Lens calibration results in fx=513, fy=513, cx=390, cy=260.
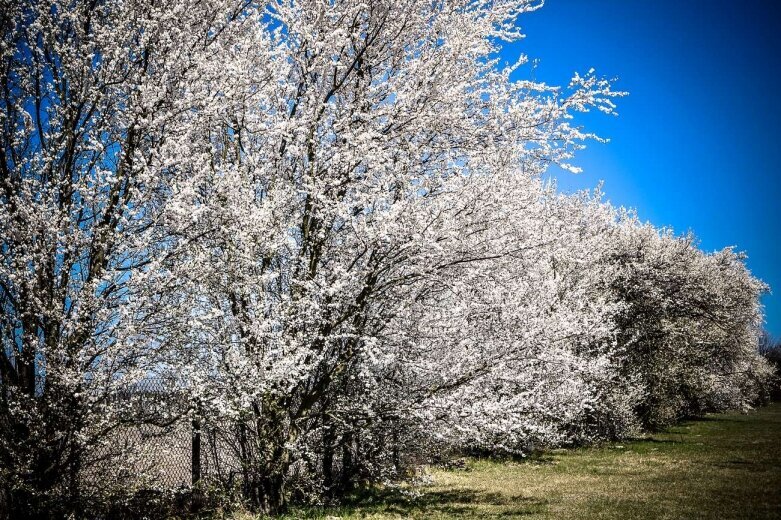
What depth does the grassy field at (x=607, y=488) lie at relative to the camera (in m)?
8.50

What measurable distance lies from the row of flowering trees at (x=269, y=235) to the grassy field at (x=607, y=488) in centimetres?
120

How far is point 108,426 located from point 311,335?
2.46m

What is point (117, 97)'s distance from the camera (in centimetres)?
638

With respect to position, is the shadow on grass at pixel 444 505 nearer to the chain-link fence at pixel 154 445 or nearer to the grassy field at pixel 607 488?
the grassy field at pixel 607 488

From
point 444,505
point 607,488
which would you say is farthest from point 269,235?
point 607,488

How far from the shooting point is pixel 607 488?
10883 mm

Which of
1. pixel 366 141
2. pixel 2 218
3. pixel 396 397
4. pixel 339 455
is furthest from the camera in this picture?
pixel 339 455

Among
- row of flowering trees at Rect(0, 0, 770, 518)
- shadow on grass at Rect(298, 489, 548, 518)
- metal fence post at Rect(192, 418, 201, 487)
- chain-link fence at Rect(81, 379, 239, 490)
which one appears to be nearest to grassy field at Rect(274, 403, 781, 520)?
shadow on grass at Rect(298, 489, 548, 518)

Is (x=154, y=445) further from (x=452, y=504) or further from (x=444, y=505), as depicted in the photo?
(x=452, y=504)

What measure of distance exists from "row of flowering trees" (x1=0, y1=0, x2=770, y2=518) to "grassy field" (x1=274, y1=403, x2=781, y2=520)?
1196 mm

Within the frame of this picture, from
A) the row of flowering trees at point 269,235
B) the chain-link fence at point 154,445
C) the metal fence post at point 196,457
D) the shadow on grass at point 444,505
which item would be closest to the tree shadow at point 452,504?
the shadow on grass at point 444,505

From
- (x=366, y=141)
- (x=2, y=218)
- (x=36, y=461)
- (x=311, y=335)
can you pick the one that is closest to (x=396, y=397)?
(x=311, y=335)

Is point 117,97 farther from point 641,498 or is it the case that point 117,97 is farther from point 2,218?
point 641,498

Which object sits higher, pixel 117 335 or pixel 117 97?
pixel 117 97
